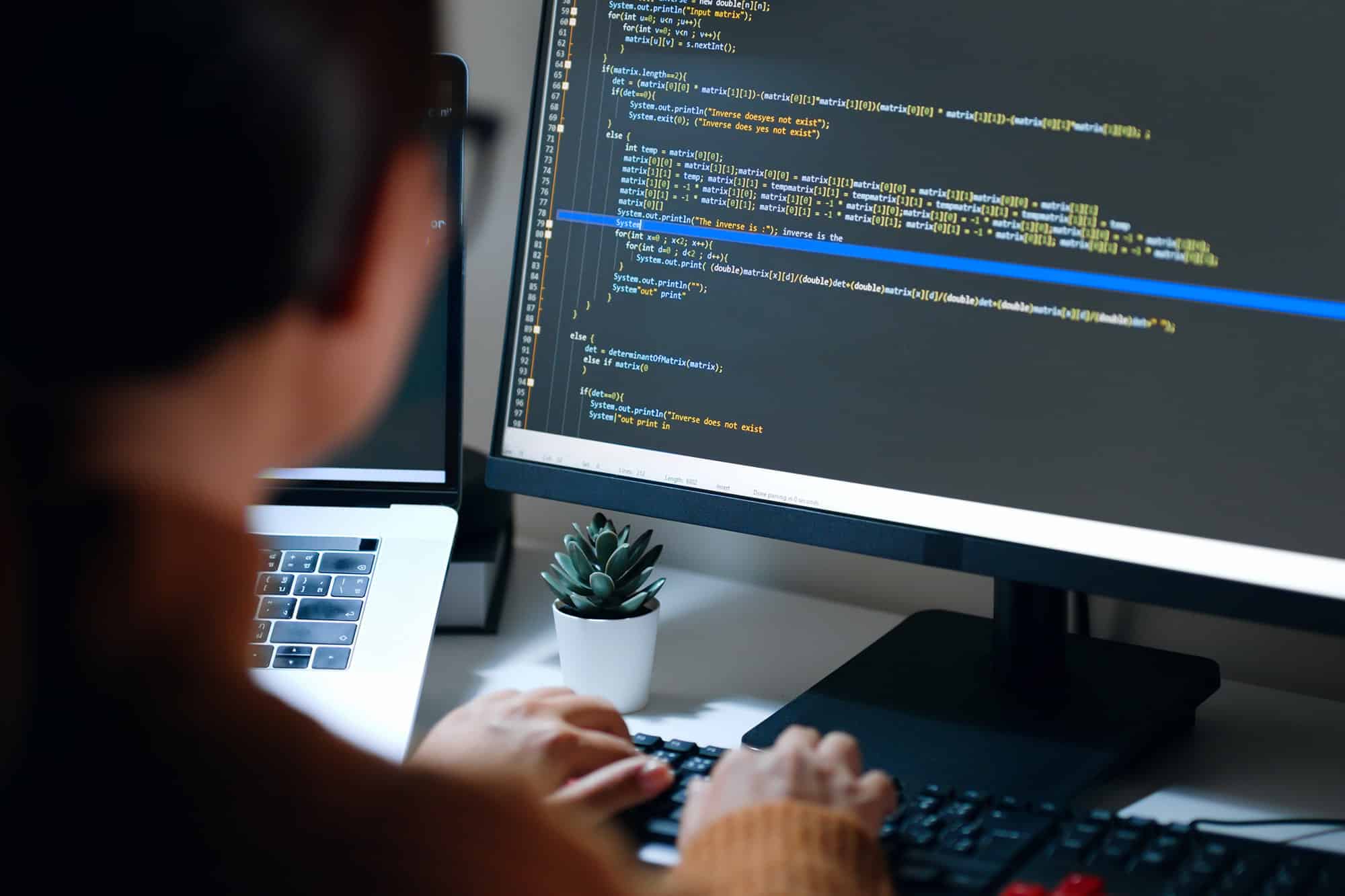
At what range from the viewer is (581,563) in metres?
0.88

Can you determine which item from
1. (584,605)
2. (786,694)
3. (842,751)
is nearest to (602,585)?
(584,605)

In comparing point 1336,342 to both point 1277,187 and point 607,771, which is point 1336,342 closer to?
point 1277,187

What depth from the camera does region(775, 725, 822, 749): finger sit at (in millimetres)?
663

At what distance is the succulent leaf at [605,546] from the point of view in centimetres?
89

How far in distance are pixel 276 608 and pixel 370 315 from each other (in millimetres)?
361

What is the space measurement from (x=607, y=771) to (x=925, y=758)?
19 cm

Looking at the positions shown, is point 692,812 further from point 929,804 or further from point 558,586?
point 558,586

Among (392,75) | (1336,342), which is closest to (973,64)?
(1336,342)

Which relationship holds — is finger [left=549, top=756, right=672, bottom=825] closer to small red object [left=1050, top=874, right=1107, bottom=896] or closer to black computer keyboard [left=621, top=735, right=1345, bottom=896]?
black computer keyboard [left=621, top=735, right=1345, bottom=896]

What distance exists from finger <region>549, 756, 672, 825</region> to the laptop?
14cm

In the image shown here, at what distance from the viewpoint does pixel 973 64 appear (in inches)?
29.6

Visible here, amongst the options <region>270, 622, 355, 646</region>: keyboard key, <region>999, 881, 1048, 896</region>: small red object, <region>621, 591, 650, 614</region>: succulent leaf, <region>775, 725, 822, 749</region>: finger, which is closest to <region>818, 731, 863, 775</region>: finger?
<region>775, 725, 822, 749</region>: finger

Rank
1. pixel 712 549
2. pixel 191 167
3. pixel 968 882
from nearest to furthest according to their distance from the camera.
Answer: pixel 191 167 < pixel 968 882 < pixel 712 549

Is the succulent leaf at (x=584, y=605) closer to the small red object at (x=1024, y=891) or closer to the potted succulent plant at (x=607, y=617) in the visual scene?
the potted succulent plant at (x=607, y=617)
